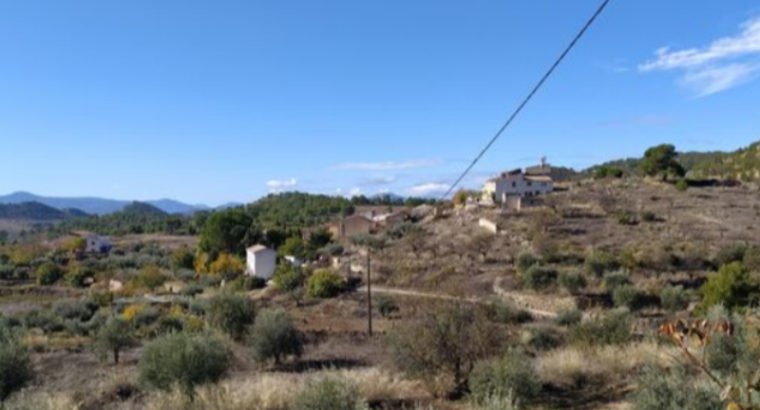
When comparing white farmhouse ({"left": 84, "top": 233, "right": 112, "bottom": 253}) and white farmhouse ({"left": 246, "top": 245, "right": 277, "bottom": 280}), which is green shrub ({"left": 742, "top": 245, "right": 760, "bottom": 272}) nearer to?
white farmhouse ({"left": 246, "top": 245, "right": 277, "bottom": 280})

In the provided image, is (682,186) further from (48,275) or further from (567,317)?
(48,275)

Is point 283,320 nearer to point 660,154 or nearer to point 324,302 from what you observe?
point 324,302

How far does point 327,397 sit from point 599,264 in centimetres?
3243

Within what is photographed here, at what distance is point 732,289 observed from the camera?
27094mm

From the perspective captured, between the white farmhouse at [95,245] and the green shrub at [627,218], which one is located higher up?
the green shrub at [627,218]

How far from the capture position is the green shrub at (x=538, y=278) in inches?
1439

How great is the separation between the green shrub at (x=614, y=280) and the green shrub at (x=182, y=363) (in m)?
27.4

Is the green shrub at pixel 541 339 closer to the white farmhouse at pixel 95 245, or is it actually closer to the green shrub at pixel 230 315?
the green shrub at pixel 230 315

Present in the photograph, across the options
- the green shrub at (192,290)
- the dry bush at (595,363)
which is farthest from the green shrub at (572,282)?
the green shrub at (192,290)

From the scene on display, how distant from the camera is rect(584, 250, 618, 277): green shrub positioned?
3738 cm

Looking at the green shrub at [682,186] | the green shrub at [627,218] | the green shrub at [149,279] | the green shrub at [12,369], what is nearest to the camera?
the green shrub at [12,369]

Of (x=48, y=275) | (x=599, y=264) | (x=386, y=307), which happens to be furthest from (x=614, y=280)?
(x=48, y=275)

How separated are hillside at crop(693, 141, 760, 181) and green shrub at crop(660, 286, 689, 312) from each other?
6632 cm

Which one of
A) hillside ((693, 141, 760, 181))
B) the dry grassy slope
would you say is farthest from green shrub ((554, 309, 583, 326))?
hillside ((693, 141, 760, 181))
